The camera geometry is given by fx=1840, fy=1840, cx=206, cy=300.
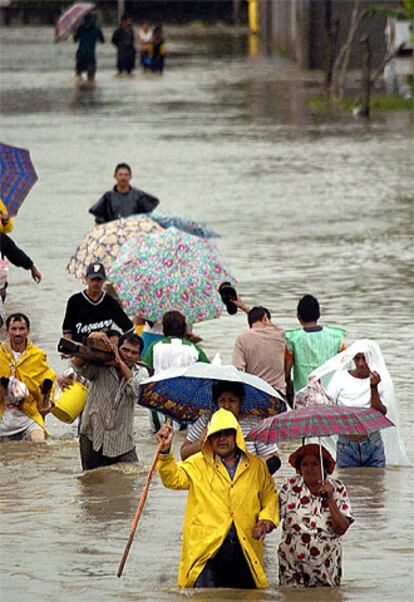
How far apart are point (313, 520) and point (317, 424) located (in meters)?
0.43

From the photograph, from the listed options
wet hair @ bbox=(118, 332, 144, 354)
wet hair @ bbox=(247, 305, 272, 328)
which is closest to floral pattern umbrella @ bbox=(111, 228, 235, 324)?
wet hair @ bbox=(247, 305, 272, 328)

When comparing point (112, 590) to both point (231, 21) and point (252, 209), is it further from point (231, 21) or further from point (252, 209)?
point (231, 21)

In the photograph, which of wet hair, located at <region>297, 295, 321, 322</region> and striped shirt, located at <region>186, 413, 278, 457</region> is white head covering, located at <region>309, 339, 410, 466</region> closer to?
wet hair, located at <region>297, 295, 321, 322</region>

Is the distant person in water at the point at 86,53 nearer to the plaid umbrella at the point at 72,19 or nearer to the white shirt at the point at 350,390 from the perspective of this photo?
the plaid umbrella at the point at 72,19

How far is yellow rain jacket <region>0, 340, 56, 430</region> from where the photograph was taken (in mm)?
12039

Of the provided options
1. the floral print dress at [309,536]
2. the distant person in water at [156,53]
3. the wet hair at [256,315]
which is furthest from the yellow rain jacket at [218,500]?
the distant person in water at [156,53]

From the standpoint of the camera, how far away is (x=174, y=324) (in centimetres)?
1208

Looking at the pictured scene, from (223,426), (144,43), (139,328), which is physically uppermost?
(223,426)

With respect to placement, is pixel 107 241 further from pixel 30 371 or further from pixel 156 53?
pixel 156 53

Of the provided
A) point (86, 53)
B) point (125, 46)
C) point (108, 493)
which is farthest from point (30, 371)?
point (125, 46)

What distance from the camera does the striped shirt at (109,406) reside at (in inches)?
421

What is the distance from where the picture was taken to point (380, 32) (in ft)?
151

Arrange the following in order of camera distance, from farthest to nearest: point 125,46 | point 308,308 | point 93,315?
point 125,46 < point 93,315 < point 308,308

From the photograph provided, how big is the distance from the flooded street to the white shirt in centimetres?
47
